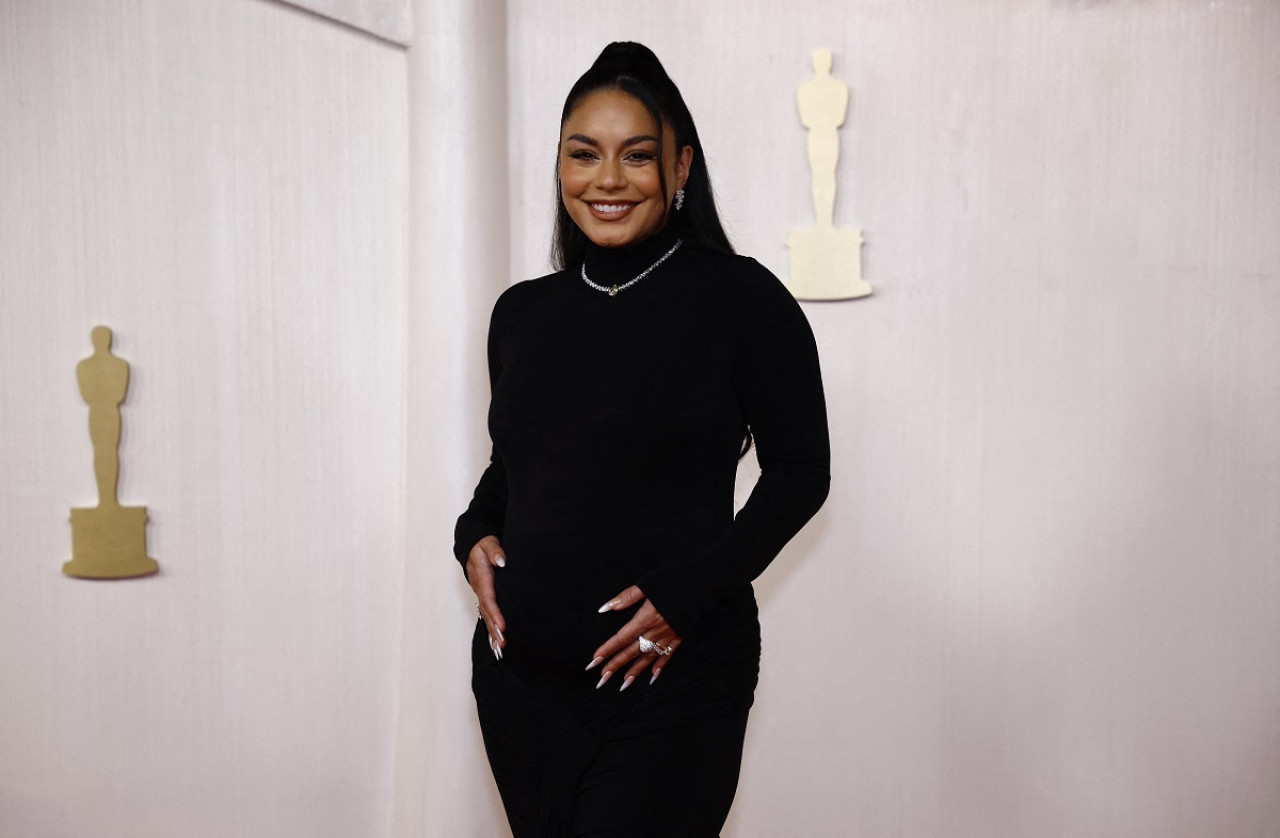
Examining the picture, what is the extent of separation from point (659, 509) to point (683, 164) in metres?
0.47

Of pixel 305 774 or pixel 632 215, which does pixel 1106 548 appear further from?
pixel 305 774

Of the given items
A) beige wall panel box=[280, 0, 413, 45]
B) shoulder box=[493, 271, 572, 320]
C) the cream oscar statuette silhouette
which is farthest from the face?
beige wall panel box=[280, 0, 413, 45]

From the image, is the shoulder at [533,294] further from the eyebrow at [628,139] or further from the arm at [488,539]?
the eyebrow at [628,139]

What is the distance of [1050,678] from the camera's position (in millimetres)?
2416

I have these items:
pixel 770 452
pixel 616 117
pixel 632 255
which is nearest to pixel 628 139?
pixel 616 117

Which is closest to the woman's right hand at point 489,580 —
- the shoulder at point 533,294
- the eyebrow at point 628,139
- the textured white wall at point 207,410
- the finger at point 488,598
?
the finger at point 488,598

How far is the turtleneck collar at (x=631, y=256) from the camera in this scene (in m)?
1.44

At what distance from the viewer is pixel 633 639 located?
1.30 meters

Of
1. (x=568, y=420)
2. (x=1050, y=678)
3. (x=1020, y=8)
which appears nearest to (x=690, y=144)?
(x=568, y=420)

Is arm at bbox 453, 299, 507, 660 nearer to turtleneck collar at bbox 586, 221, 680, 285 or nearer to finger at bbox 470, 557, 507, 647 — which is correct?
finger at bbox 470, 557, 507, 647

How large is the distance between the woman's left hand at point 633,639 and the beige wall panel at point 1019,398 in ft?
3.93

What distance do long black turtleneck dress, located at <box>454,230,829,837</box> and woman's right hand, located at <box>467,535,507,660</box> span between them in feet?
0.12

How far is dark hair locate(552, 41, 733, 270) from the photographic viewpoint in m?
1.40

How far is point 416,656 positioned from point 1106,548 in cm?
155
